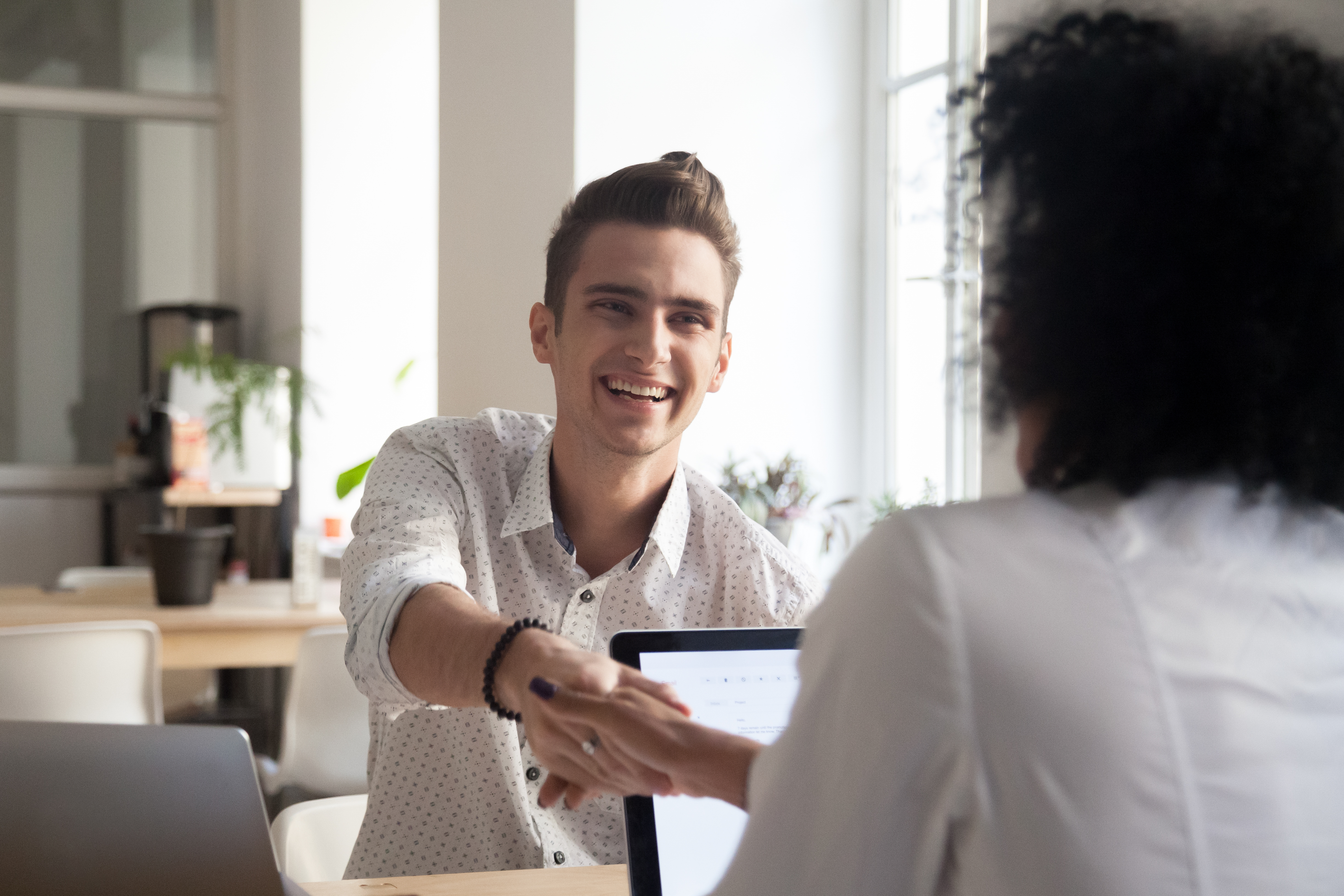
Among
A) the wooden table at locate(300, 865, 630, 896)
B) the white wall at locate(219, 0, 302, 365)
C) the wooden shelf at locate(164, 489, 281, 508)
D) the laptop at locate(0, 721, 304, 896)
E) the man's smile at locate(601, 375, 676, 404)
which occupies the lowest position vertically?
the wooden table at locate(300, 865, 630, 896)

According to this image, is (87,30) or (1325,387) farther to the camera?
(87,30)

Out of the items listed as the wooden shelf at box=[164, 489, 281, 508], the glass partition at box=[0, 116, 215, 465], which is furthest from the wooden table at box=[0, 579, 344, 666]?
the glass partition at box=[0, 116, 215, 465]

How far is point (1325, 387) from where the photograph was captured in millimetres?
632

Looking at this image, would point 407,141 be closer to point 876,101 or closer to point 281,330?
point 281,330

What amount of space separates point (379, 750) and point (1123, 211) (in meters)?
1.32

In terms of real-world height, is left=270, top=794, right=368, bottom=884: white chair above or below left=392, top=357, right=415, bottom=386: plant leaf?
below

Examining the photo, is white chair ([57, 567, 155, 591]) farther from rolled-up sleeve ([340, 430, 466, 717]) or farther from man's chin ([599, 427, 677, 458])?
man's chin ([599, 427, 677, 458])

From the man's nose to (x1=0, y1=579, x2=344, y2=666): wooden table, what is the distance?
194 cm

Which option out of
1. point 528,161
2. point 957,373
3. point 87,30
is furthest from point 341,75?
point 957,373

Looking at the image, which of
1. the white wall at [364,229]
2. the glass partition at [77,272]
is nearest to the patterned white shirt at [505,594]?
the white wall at [364,229]

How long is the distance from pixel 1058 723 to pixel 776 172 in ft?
10.6

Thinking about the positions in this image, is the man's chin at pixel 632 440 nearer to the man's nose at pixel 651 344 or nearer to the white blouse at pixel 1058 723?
the man's nose at pixel 651 344

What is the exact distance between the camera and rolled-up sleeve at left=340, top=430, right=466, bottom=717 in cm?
123

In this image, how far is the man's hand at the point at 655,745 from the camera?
0.88m
